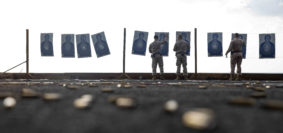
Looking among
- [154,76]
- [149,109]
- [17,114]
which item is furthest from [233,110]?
[154,76]

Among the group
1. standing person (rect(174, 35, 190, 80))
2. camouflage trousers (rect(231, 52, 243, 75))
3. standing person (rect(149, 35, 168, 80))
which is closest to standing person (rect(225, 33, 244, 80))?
camouflage trousers (rect(231, 52, 243, 75))

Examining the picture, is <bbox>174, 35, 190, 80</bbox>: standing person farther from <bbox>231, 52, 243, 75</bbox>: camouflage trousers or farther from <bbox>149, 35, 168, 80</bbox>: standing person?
<bbox>231, 52, 243, 75</bbox>: camouflage trousers

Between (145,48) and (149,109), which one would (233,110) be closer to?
(149,109)

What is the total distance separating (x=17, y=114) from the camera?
1638 mm

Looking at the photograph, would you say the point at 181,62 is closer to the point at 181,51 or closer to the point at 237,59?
the point at 181,51

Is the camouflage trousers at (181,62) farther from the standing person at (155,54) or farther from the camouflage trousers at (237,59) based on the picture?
the camouflage trousers at (237,59)

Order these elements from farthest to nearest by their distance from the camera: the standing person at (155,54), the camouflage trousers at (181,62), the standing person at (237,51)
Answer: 1. the standing person at (155,54)
2. the camouflage trousers at (181,62)
3. the standing person at (237,51)

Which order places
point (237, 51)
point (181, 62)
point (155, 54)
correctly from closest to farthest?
point (237, 51) < point (181, 62) < point (155, 54)

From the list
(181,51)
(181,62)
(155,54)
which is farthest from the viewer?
(155,54)

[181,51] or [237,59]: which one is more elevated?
[181,51]

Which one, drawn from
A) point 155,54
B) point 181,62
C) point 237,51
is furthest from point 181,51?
point 237,51

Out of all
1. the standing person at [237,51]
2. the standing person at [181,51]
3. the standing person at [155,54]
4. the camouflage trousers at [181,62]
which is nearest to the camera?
the standing person at [237,51]

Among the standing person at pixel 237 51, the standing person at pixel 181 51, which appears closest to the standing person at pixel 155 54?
the standing person at pixel 181 51

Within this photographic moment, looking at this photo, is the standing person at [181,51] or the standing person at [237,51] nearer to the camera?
the standing person at [237,51]
